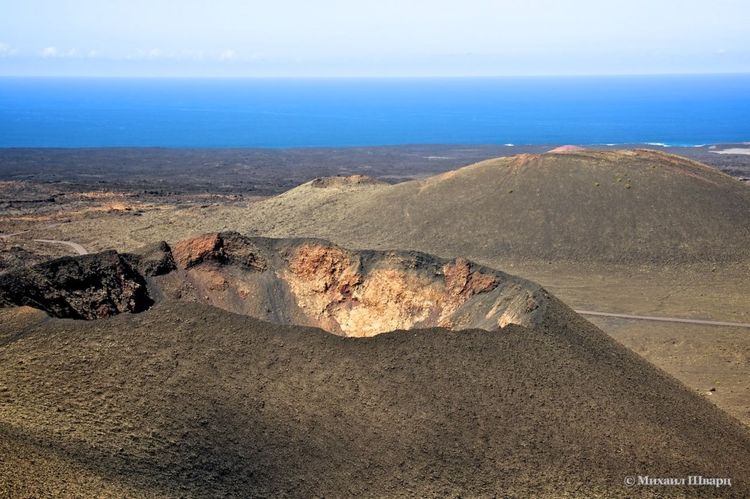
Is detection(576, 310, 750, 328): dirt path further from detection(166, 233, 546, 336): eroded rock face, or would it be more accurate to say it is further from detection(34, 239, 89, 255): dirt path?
detection(34, 239, 89, 255): dirt path

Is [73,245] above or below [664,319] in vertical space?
above

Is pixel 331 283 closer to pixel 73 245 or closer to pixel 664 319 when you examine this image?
pixel 664 319

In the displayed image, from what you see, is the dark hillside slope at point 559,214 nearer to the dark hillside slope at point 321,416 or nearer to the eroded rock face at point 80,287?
the eroded rock face at point 80,287

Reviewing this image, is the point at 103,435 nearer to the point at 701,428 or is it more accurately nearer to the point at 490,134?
the point at 701,428

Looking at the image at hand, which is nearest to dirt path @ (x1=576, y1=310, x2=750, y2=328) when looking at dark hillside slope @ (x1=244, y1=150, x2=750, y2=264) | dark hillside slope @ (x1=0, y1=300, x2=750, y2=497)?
dark hillside slope @ (x1=244, y1=150, x2=750, y2=264)

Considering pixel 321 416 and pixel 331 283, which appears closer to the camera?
pixel 321 416

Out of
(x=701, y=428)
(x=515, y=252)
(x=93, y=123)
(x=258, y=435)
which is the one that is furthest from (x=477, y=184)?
(x=93, y=123)

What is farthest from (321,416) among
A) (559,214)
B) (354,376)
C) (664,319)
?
(559,214)
